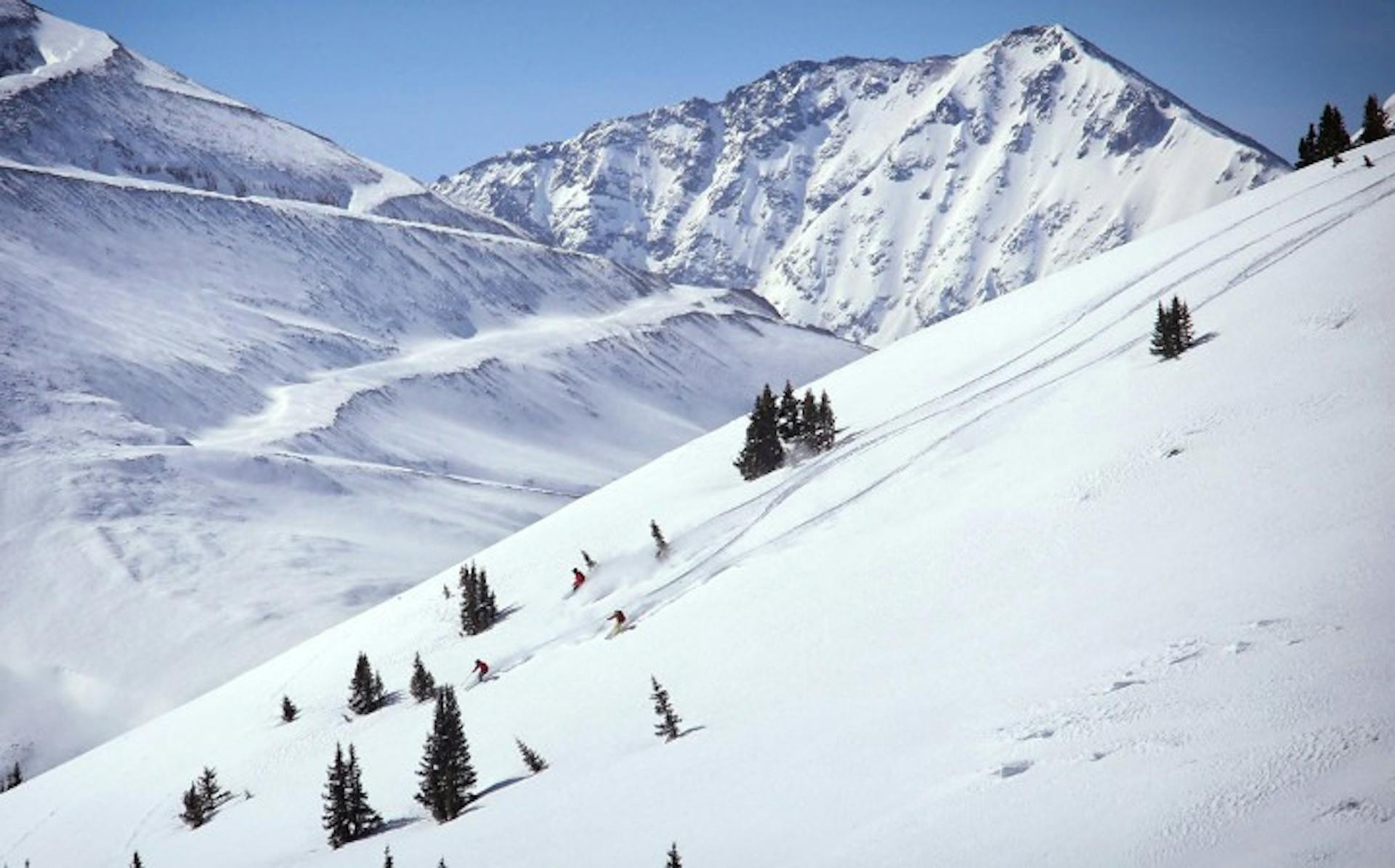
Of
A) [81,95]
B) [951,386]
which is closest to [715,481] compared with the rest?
[951,386]

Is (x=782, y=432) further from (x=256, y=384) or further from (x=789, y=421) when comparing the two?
(x=256, y=384)

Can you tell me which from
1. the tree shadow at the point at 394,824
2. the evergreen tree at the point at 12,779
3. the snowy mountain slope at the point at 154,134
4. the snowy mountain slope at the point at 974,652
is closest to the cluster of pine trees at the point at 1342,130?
the snowy mountain slope at the point at 974,652

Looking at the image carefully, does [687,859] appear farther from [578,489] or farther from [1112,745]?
[578,489]

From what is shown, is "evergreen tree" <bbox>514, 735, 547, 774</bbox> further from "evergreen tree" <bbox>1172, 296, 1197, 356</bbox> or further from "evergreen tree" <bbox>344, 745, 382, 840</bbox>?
"evergreen tree" <bbox>1172, 296, 1197, 356</bbox>

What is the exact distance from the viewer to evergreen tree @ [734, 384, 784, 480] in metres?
27.9

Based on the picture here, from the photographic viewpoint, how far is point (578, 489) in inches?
3804

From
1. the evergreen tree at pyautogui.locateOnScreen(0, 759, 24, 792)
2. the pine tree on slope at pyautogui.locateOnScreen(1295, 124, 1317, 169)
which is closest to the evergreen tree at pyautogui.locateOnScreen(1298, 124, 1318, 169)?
the pine tree on slope at pyautogui.locateOnScreen(1295, 124, 1317, 169)

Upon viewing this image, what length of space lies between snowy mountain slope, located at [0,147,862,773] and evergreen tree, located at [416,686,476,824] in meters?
39.1

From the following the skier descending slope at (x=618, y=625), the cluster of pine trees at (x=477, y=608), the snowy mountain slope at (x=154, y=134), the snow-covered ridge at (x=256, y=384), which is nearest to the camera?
the skier descending slope at (x=618, y=625)

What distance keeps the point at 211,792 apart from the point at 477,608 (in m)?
7.01

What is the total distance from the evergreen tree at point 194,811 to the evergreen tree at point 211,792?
3.3 inches

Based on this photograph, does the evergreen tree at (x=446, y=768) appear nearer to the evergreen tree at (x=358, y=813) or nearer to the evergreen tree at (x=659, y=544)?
the evergreen tree at (x=358, y=813)

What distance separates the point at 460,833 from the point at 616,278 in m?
173

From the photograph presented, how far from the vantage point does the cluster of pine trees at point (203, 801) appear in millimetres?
17516
